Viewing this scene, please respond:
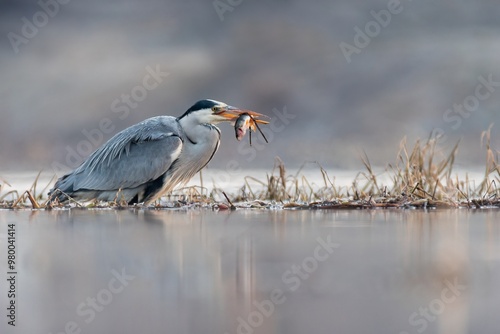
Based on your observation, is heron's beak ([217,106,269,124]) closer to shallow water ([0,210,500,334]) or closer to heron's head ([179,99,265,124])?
heron's head ([179,99,265,124])

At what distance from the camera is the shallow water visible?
308 cm

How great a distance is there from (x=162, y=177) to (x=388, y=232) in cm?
365

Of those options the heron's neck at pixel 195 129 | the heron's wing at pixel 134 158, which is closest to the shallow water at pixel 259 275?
the heron's wing at pixel 134 158

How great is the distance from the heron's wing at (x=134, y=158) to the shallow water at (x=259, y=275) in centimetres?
209

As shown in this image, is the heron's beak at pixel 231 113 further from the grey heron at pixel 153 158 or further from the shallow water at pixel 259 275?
the shallow water at pixel 259 275

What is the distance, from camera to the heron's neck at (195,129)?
30.4 ft

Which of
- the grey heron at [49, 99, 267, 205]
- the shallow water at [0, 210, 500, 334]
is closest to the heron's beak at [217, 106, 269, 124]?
the grey heron at [49, 99, 267, 205]

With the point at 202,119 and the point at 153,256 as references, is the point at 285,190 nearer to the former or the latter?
the point at 202,119

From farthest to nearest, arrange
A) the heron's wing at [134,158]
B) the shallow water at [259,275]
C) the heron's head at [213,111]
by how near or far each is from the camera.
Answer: the heron's head at [213,111], the heron's wing at [134,158], the shallow water at [259,275]

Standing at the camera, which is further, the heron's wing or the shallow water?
the heron's wing

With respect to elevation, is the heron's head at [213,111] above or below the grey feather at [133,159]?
above

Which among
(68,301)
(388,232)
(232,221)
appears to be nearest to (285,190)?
(232,221)

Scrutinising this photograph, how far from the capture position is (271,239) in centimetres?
567

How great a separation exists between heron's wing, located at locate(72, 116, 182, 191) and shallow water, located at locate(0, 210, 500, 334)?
2089 millimetres
